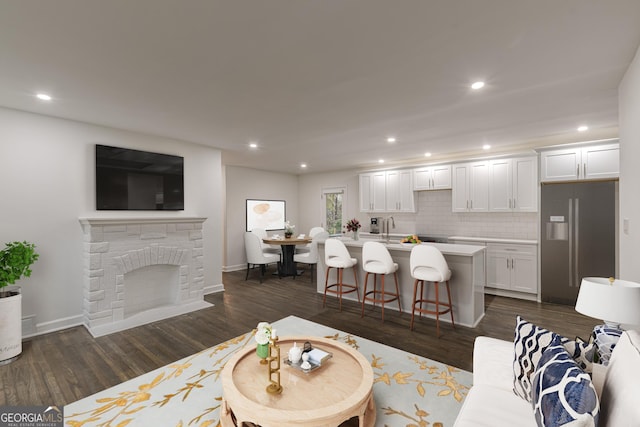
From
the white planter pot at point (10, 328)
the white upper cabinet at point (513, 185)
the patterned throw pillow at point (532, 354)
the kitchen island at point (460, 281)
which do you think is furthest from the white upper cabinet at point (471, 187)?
the white planter pot at point (10, 328)

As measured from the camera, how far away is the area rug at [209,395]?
2.08 meters

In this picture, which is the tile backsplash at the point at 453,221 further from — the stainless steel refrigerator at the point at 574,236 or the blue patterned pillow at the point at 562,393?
the blue patterned pillow at the point at 562,393

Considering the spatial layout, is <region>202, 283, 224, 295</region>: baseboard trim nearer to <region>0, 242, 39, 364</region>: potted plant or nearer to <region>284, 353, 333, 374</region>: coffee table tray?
<region>0, 242, 39, 364</region>: potted plant

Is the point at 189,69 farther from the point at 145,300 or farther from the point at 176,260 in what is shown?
the point at 145,300

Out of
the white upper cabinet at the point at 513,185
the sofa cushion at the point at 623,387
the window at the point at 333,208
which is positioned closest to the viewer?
the sofa cushion at the point at 623,387

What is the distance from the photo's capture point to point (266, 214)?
26.2ft

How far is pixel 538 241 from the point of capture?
4.79m

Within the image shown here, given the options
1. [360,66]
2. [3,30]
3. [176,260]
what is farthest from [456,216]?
[3,30]

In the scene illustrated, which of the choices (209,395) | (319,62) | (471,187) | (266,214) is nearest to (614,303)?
(319,62)

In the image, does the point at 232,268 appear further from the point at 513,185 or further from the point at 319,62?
the point at 513,185

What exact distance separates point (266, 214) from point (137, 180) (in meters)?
3.91

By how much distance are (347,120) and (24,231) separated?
12.8ft

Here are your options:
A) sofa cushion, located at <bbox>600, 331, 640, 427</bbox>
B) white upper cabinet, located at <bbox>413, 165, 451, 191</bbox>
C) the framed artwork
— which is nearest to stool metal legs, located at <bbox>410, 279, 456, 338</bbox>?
sofa cushion, located at <bbox>600, 331, 640, 427</bbox>

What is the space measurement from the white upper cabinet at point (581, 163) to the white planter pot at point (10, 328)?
6832 mm
